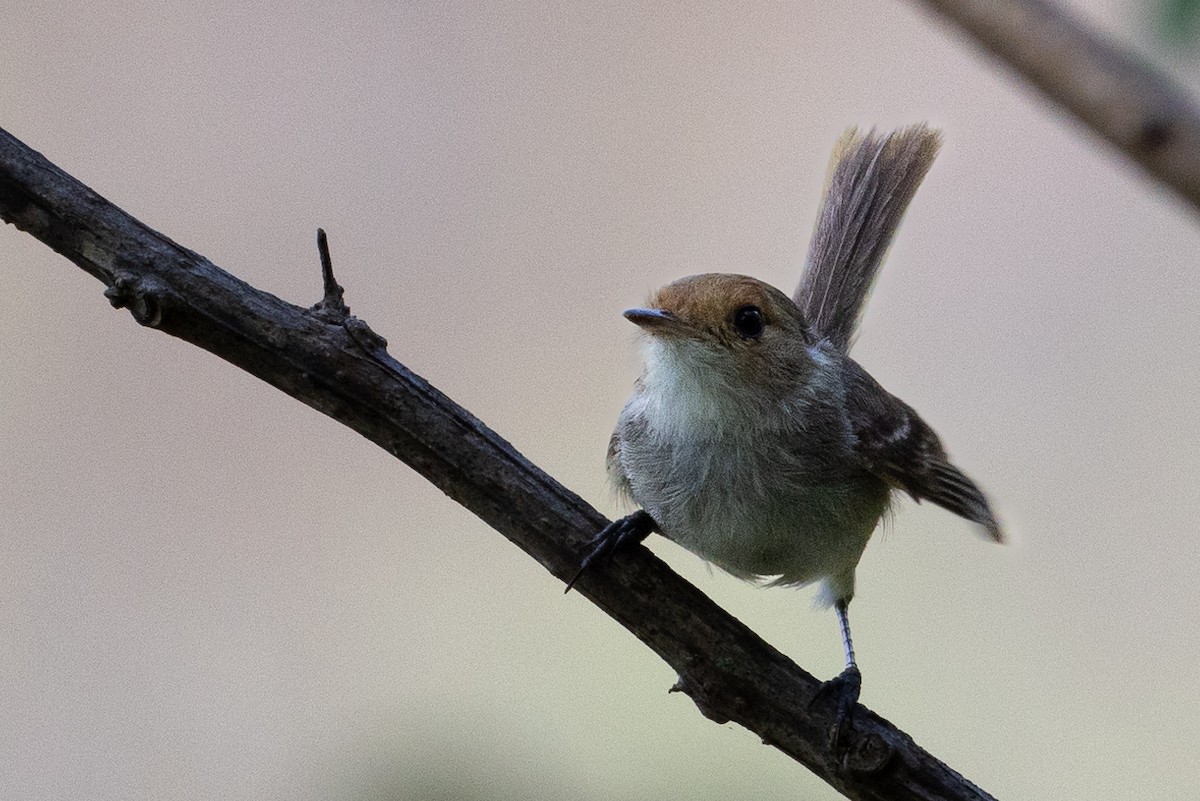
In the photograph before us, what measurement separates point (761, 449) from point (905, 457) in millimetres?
416

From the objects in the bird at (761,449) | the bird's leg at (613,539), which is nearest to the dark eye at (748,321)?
the bird at (761,449)

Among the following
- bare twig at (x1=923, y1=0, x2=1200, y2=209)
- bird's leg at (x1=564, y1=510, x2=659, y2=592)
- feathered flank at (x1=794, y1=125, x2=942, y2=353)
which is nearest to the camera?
bare twig at (x1=923, y1=0, x2=1200, y2=209)

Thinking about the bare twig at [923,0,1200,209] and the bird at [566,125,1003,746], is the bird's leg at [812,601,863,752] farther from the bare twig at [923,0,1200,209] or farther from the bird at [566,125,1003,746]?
the bare twig at [923,0,1200,209]

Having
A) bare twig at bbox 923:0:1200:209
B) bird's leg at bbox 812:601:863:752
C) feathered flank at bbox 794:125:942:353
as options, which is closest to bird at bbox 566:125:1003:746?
bird's leg at bbox 812:601:863:752

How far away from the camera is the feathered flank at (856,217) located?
3.20m

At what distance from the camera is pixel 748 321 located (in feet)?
8.52

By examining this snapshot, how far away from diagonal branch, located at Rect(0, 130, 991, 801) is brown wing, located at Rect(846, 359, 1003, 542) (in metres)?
0.61

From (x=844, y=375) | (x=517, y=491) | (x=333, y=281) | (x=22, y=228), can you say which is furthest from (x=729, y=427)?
(x=22, y=228)

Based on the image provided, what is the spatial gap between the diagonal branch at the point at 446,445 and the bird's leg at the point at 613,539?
0.07 feet

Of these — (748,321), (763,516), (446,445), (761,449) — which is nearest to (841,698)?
(763,516)

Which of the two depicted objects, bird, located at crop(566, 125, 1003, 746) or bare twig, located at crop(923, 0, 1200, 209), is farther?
bird, located at crop(566, 125, 1003, 746)

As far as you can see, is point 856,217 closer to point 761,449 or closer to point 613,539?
point 761,449

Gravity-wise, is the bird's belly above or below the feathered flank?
below

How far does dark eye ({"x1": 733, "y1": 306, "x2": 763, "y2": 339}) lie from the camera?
8.46ft
